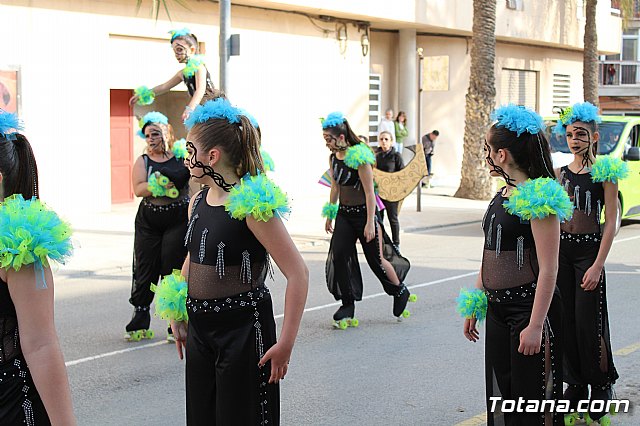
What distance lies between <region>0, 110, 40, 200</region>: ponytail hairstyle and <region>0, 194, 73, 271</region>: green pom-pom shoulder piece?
0.05m

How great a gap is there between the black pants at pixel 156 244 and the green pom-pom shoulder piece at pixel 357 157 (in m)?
1.54

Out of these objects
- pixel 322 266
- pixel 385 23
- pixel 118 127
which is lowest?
pixel 322 266

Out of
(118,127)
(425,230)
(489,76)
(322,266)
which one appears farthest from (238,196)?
(489,76)

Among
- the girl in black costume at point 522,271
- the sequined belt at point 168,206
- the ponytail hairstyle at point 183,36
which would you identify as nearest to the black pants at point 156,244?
the sequined belt at point 168,206

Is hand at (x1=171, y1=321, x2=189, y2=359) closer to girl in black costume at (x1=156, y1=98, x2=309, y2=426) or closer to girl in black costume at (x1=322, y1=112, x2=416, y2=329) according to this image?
girl in black costume at (x1=156, y1=98, x2=309, y2=426)

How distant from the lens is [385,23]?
25.2 meters

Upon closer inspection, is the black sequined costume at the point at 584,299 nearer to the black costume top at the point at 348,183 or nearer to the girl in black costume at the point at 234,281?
the girl in black costume at the point at 234,281

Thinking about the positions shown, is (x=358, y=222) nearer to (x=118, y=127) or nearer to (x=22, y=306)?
(x=22, y=306)

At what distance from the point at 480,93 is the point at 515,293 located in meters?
17.7

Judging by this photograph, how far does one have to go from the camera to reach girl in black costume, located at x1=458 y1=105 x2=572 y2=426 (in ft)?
14.5

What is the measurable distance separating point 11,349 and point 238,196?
4.04 feet

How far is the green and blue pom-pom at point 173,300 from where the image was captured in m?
4.29

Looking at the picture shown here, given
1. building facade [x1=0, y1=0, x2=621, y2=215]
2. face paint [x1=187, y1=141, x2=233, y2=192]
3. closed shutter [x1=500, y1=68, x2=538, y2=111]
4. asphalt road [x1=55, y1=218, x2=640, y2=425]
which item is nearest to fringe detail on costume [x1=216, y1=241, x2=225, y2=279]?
face paint [x1=187, y1=141, x2=233, y2=192]

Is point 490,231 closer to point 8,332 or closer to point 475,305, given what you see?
point 475,305
